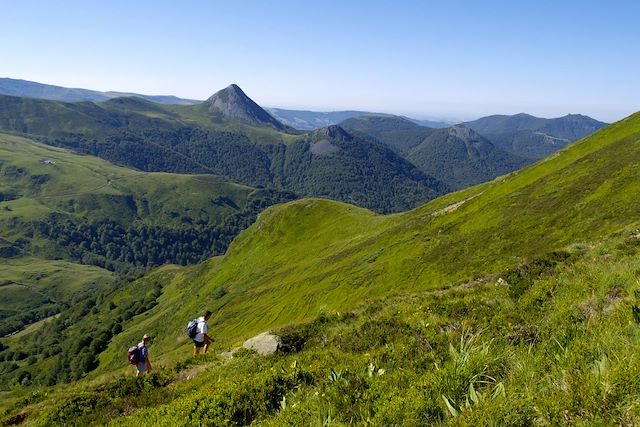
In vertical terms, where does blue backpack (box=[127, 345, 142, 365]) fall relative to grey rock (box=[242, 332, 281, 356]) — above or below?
below

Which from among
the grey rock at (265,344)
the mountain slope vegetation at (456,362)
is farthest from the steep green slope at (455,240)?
the grey rock at (265,344)

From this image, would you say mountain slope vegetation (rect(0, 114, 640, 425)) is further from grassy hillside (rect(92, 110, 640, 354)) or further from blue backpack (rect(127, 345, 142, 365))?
blue backpack (rect(127, 345, 142, 365))

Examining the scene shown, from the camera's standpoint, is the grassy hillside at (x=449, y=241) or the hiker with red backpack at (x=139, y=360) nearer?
the hiker with red backpack at (x=139, y=360)

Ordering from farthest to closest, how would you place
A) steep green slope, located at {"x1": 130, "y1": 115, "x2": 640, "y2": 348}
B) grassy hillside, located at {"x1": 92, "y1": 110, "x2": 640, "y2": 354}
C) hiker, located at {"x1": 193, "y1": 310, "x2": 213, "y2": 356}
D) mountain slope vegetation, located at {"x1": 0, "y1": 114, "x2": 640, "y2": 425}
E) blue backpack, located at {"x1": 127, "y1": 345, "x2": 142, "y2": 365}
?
steep green slope, located at {"x1": 130, "y1": 115, "x2": 640, "y2": 348}
grassy hillside, located at {"x1": 92, "y1": 110, "x2": 640, "y2": 354}
hiker, located at {"x1": 193, "y1": 310, "x2": 213, "y2": 356}
blue backpack, located at {"x1": 127, "y1": 345, "x2": 142, "y2": 365}
mountain slope vegetation, located at {"x1": 0, "y1": 114, "x2": 640, "y2": 425}

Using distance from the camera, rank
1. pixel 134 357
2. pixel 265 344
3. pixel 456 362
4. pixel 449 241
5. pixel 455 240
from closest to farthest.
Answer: pixel 456 362 < pixel 265 344 < pixel 134 357 < pixel 455 240 < pixel 449 241

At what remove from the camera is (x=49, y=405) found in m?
16.4

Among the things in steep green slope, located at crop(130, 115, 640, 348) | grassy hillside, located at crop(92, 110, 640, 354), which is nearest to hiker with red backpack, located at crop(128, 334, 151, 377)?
steep green slope, located at crop(130, 115, 640, 348)

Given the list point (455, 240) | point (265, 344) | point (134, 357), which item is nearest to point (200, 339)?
point (134, 357)

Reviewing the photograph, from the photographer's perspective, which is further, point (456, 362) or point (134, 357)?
point (134, 357)

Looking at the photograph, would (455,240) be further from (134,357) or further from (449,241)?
(134,357)

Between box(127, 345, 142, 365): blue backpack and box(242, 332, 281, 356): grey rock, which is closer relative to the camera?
box(242, 332, 281, 356): grey rock

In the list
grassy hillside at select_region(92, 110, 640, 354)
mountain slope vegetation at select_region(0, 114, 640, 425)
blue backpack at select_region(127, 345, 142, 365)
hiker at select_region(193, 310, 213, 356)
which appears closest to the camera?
mountain slope vegetation at select_region(0, 114, 640, 425)

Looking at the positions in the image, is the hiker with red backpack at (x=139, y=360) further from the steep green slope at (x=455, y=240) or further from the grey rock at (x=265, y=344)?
the steep green slope at (x=455, y=240)

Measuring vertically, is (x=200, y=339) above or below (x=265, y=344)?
below
